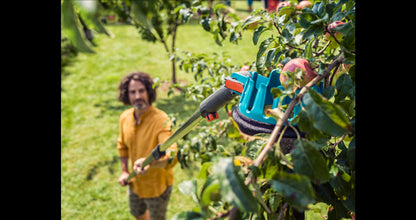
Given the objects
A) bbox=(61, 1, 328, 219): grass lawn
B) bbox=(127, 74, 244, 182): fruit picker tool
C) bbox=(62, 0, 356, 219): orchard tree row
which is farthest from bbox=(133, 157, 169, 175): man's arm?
bbox=(62, 0, 356, 219): orchard tree row

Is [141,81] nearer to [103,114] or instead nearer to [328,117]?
[328,117]

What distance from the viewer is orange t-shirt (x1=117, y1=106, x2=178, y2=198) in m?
2.49

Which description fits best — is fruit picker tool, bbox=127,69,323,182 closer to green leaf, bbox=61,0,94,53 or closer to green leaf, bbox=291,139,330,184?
green leaf, bbox=291,139,330,184

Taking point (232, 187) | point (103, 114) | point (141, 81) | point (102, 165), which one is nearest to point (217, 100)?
point (232, 187)

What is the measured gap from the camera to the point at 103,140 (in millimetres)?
4711

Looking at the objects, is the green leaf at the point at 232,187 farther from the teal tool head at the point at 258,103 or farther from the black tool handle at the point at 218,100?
the black tool handle at the point at 218,100

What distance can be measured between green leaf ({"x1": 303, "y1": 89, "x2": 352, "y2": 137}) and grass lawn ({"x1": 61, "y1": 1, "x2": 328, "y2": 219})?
722 millimetres

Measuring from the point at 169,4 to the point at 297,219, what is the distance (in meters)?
5.03

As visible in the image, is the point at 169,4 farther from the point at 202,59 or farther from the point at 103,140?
the point at 202,59

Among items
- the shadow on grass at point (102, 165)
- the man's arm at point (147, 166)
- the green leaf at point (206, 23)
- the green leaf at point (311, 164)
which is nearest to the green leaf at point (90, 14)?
the green leaf at point (311, 164)

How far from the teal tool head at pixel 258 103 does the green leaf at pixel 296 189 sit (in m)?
0.18
